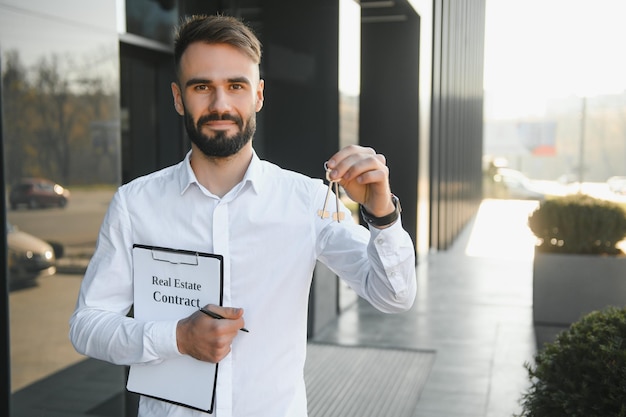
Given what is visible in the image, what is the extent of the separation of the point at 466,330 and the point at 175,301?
515 centimetres

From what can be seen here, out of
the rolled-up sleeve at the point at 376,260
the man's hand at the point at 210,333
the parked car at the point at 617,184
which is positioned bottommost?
the parked car at the point at 617,184

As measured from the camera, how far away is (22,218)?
3.04 meters

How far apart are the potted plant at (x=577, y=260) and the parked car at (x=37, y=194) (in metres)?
4.50

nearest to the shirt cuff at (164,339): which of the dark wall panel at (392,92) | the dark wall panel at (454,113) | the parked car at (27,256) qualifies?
the parked car at (27,256)

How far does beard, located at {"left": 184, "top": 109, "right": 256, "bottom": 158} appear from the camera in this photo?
160cm

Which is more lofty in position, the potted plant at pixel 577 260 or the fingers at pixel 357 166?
the fingers at pixel 357 166

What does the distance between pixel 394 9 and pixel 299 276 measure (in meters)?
8.11

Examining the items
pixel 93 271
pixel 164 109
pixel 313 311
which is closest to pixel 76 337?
pixel 93 271

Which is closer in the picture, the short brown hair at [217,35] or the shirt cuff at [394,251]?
the shirt cuff at [394,251]

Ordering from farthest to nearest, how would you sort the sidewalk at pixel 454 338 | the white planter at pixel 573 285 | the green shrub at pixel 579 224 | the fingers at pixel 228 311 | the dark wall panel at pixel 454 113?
the dark wall panel at pixel 454 113, the green shrub at pixel 579 224, the white planter at pixel 573 285, the sidewalk at pixel 454 338, the fingers at pixel 228 311

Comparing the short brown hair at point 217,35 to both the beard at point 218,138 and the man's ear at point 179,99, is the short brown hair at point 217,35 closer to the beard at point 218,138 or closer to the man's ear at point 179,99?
the man's ear at point 179,99

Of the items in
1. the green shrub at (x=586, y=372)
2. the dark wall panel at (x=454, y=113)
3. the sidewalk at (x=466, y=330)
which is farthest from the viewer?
the dark wall panel at (x=454, y=113)

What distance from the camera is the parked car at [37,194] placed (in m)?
3.01

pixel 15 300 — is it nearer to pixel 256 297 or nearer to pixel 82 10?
pixel 82 10
